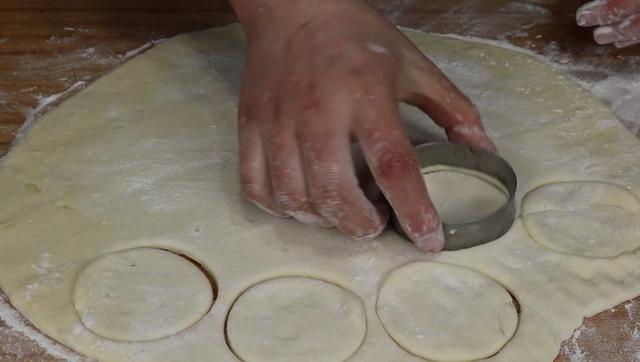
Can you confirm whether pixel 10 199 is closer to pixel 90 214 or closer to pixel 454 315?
pixel 90 214

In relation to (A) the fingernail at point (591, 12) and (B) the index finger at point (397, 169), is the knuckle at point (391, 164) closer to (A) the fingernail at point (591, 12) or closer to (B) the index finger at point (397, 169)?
(B) the index finger at point (397, 169)

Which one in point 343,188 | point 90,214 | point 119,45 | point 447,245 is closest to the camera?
point 343,188

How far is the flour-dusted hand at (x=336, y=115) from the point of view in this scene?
4.06 ft

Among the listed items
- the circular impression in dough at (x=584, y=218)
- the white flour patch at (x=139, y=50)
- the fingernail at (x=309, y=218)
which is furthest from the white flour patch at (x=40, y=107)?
the circular impression in dough at (x=584, y=218)

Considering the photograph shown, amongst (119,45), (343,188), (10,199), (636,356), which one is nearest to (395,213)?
(343,188)

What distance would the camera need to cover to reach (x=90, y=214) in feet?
4.75

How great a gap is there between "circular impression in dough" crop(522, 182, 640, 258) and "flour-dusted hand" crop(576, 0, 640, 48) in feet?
1.63

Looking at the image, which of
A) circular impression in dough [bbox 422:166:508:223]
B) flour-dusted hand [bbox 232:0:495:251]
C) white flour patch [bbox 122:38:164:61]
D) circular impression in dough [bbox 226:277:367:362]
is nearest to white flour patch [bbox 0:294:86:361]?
circular impression in dough [bbox 226:277:367:362]

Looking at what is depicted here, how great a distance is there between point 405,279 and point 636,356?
13.2 inches

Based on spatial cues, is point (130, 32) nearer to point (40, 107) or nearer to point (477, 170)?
point (40, 107)

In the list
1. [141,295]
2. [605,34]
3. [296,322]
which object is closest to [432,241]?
[296,322]

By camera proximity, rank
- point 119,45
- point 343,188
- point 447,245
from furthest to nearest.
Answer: point 119,45, point 447,245, point 343,188

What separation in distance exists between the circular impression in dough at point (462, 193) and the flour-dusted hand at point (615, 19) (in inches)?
23.6

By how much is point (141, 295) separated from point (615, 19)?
1.16 meters
